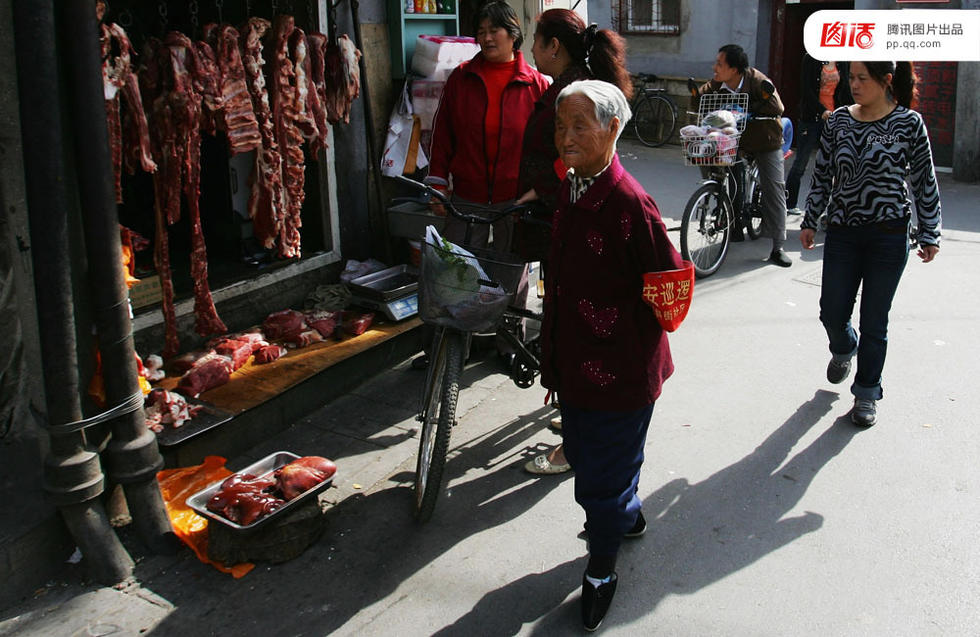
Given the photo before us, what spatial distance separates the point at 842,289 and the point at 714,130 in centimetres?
301

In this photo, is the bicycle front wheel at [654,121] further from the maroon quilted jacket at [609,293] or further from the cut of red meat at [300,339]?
the maroon quilted jacket at [609,293]

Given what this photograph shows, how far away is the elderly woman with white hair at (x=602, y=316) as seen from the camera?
3139mm

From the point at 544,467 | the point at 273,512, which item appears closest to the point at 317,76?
the point at 544,467

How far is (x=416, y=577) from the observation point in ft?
12.4

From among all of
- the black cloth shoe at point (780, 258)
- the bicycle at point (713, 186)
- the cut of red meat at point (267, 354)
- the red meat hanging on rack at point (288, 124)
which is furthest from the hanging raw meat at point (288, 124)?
the black cloth shoe at point (780, 258)

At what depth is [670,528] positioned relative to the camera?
4.07 metres

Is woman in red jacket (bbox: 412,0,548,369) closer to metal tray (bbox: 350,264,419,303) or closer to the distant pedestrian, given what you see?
metal tray (bbox: 350,264,419,303)

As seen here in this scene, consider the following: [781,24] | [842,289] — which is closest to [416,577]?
[842,289]

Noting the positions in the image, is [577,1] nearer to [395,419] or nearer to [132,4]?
[132,4]

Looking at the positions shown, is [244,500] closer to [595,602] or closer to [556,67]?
[595,602]

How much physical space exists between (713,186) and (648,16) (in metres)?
9.81

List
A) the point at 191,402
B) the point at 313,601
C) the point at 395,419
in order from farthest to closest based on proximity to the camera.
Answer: the point at 395,419, the point at 191,402, the point at 313,601

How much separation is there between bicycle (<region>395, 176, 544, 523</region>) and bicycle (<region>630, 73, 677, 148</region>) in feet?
37.5

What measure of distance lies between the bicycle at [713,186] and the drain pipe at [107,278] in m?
5.05
